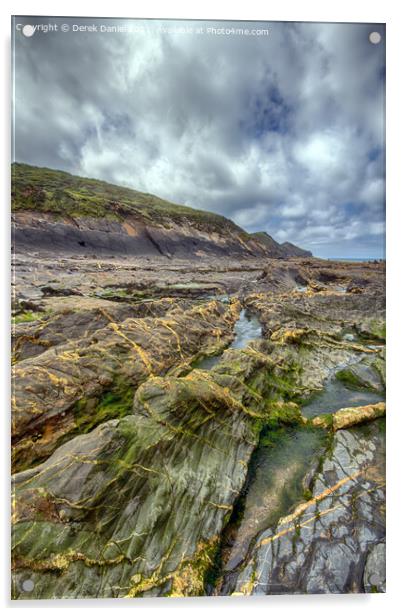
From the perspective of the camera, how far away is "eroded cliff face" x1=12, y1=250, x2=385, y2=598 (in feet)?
11.7

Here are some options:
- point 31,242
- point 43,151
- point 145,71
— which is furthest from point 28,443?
point 145,71

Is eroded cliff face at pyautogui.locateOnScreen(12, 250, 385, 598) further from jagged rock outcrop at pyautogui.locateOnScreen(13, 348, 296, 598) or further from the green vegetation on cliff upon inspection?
the green vegetation on cliff

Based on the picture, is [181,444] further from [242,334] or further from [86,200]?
[86,200]

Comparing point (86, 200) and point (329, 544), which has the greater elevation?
point (86, 200)

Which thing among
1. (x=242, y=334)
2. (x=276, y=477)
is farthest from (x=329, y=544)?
(x=242, y=334)

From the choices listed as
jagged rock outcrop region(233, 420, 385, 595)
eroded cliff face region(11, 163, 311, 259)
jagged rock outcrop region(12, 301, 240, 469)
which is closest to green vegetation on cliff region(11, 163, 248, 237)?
eroded cliff face region(11, 163, 311, 259)

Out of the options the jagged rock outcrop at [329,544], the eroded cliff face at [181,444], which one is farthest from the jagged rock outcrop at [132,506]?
the jagged rock outcrop at [329,544]

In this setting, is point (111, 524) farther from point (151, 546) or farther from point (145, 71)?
point (145, 71)

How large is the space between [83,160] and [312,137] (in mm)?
4741

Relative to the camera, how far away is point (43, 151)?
466 cm

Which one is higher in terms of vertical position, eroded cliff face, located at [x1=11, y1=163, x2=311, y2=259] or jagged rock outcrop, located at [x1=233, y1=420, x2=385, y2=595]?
eroded cliff face, located at [x1=11, y1=163, x2=311, y2=259]

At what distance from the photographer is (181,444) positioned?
4574 millimetres

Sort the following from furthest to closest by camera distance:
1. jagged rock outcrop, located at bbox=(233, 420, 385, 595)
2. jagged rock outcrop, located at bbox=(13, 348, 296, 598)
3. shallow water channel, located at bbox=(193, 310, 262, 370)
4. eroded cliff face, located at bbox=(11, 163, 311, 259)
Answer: shallow water channel, located at bbox=(193, 310, 262, 370) < eroded cliff face, located at bbox=(11, 163, 311, 259) < jagged rock outcrop, located at bbox=(233, 420, 385, 595) < jagged rock outcrop, located at bbox=(13, 348, 296, 598)

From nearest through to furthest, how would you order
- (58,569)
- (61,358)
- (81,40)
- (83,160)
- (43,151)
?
(58,569) < (81,40) < (43,151) < (83,160) < (61,358)
